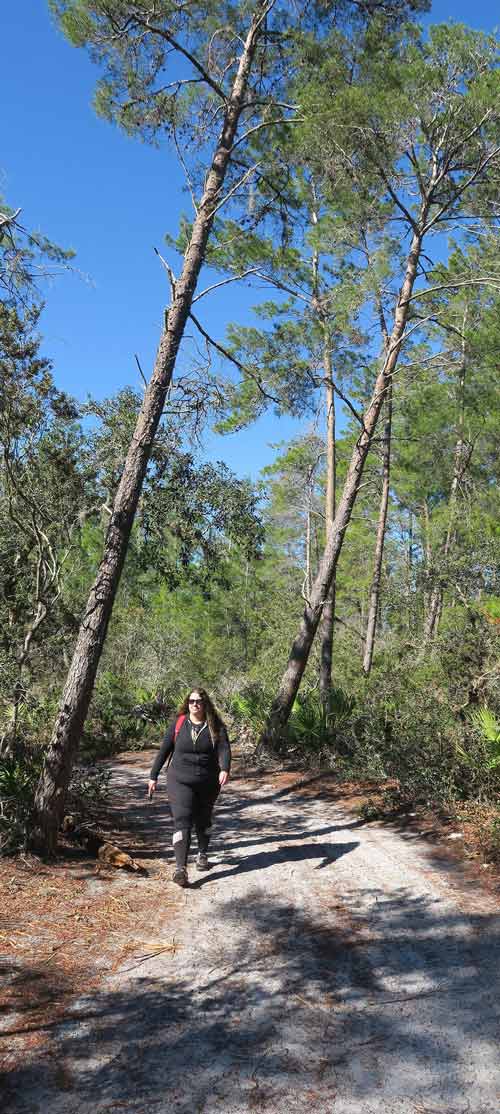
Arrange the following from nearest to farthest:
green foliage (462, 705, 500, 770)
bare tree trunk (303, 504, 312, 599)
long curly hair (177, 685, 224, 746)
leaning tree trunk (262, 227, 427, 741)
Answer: long curly hair (177, 685, 224, 746), green foliage (462, 705, 500, 770), leaning tree trunk (262, 227, 427, 741), bare tree trunk (303, 504, 312, 599)

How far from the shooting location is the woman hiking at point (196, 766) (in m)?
5.87

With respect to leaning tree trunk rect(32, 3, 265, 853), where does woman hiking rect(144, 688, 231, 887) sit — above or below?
below

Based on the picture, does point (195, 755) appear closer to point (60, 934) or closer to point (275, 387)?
point (60, 934)

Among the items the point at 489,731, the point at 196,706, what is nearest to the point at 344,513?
the point at 489,731

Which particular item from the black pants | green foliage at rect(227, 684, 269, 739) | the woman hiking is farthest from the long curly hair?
Answer: green foliage at rect(227, 684, 269, 739)

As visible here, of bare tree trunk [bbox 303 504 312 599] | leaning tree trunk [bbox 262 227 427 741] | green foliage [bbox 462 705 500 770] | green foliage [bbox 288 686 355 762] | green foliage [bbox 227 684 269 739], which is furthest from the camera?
bare tree trunk [bbox 303 504 312 599]

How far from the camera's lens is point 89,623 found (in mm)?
6160

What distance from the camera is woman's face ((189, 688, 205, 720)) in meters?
6.18

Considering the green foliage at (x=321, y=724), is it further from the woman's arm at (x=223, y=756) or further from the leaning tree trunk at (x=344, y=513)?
the woman's arm at (x=223, y=756)

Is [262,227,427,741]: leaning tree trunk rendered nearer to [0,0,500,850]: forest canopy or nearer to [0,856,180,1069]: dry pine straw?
[0,0,500,850]: forest canopy

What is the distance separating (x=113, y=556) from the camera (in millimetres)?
6301

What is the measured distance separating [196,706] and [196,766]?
1.66 feet

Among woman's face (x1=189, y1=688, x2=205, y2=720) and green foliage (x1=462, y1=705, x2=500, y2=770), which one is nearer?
woman's face (x1=189, y1=688, x2=205, y2=720)

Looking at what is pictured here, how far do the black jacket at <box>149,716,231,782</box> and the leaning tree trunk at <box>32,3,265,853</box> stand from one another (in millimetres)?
784
